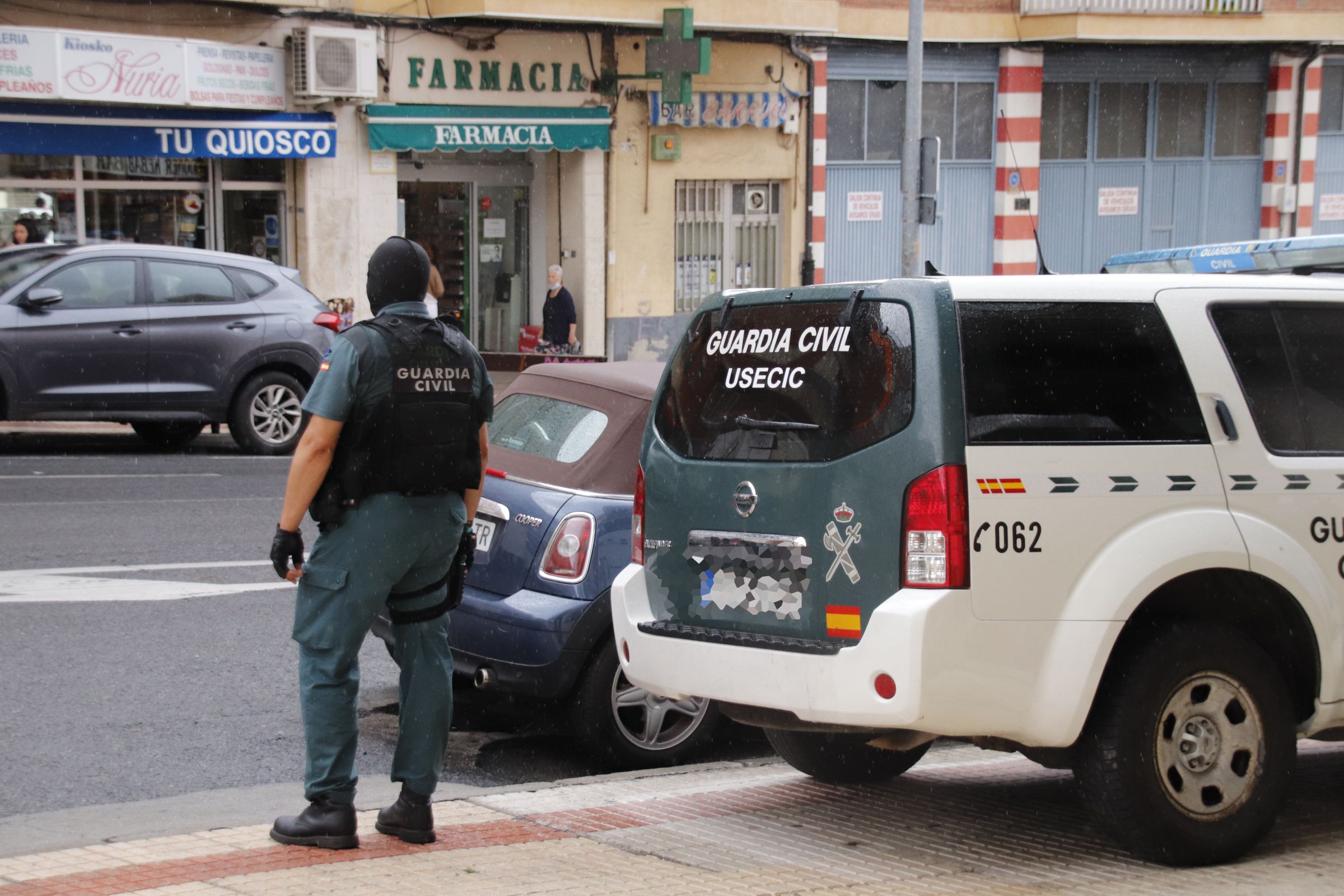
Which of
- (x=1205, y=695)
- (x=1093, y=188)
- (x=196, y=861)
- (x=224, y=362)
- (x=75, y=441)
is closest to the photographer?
(x=196, y=861)

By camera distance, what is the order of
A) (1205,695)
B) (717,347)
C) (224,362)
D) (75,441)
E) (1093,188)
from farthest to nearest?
1. (1093,188)
2. (75,441)
3. (224,362)
4. (717,347)
5. (1205,695)

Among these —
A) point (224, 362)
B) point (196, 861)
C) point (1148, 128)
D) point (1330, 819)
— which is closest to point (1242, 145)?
point (1148, 128)

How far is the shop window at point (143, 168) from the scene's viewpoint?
771 inches

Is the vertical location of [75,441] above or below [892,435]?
below

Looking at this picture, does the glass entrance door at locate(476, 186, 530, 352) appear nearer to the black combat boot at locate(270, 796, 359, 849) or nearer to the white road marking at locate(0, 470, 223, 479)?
the white road marking at locate(0, 470, 223, 479)

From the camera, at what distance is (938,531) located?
4500 mm

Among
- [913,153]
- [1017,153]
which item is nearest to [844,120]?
[1017,153]

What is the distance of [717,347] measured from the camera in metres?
5.26

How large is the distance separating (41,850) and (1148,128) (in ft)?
83.5

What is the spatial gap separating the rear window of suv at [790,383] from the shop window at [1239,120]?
24.7 meters

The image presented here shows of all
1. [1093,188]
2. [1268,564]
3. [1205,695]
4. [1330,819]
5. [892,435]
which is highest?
[1093,188]

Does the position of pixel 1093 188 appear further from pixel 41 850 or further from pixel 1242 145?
pixel 41 850

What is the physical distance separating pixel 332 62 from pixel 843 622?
1725 cm

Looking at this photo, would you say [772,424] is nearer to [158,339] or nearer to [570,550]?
[570,550]
